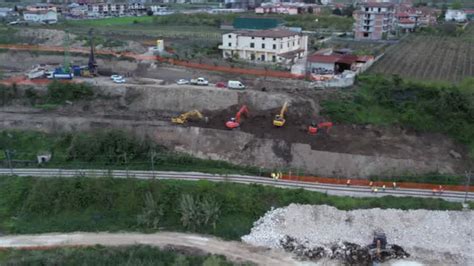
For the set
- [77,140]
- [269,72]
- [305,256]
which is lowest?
[305,256]

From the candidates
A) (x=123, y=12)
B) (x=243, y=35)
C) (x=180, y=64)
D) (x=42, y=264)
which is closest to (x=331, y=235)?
(x=42, y=264)

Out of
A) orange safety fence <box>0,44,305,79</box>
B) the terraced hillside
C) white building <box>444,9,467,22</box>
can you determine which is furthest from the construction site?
white building <box>444,9,467,22</box>

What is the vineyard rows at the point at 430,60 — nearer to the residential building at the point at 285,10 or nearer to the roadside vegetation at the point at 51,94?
the roadside vegetation at the point at 51,94

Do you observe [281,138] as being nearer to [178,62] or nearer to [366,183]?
[366,183]

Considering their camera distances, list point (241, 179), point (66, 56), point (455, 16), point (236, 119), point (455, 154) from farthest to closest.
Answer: point (455, 16) → point (66, 56) → point (236, 119) → point (455, 154) → point (241, 179)

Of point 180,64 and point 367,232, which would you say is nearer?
point 367,232

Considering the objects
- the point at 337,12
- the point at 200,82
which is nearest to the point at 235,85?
the point at 200,82

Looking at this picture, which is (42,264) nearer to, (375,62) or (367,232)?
(367,232)
